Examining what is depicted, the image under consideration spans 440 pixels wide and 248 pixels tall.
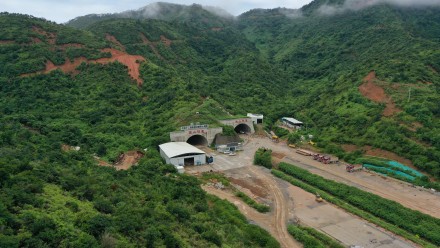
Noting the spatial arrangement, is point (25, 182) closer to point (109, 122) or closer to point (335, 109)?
point (109, 122)

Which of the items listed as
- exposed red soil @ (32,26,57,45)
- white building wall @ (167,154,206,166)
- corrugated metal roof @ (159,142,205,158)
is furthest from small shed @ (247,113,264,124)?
exposed red soil @ (32,26,57,45)

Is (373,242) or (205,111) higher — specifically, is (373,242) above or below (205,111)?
below

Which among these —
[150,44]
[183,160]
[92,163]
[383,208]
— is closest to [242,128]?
[183,160]

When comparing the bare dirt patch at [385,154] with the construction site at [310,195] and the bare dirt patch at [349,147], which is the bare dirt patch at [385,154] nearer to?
the bare dirt patch at [349,147]

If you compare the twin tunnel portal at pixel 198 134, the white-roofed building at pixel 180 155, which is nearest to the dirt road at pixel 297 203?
the white-roofed building at pixel 180 155

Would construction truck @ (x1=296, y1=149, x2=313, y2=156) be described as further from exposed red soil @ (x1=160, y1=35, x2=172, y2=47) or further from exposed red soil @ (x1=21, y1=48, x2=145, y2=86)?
exposed red soil @ (x1=160, y1=35, x2=172, y2=47)

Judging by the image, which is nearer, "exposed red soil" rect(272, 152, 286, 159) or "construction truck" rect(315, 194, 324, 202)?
"construction truck" rect(315, 194, 324, 202)

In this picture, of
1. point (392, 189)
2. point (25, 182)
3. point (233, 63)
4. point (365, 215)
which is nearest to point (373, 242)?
point (365, 215)
